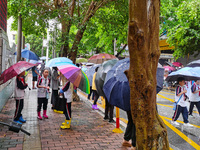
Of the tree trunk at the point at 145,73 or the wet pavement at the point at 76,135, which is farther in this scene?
the wet pavement at the point at 76,135

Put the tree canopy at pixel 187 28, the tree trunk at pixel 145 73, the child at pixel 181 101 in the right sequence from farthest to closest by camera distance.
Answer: the tree canopy at pixel 187 28 < the child at pixel 181 101 < the tree trunk at pixel 145 73

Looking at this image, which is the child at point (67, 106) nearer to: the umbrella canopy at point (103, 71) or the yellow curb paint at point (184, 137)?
the umbrella canopy at point (103, 71)

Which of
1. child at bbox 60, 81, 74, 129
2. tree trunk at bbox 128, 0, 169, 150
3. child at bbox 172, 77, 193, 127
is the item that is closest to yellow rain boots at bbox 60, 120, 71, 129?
child at bbox 60, 81, 74, 129

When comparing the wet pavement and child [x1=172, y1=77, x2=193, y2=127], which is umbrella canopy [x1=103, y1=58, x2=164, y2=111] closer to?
the wet pavement

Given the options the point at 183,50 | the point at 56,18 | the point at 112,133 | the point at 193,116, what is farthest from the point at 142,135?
the point at 183,50

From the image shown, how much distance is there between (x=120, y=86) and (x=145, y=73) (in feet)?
4.97

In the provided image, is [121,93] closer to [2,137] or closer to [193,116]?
[2,137]

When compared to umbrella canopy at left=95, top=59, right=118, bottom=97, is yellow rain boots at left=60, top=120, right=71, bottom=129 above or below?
below

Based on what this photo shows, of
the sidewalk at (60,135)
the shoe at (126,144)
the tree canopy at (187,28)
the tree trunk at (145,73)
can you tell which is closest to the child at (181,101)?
the sidewalk at (60,135)

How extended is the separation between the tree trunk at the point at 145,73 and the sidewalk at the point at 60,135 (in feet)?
6.61

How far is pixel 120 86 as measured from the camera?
4805mm

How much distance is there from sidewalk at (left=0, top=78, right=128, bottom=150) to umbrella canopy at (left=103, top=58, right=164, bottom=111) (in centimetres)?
128

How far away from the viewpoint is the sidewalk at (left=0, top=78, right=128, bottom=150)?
525 centimetres

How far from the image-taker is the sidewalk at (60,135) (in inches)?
207
